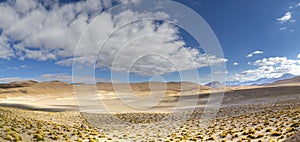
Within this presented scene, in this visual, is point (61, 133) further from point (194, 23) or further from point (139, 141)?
point (194, 23)

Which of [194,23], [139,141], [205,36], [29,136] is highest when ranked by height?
[194,23]

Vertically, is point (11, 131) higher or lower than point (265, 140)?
higher

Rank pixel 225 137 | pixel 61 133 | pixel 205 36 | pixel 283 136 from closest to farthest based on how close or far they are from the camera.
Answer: pixel 283 136 → pixel 225 137 → pixel 61 133 → pixel 205 36

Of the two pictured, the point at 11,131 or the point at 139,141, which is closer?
the point at 11,131

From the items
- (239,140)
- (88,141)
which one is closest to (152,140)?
(88,141)

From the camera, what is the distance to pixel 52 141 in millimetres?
13016

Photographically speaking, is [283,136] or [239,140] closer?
[283,136]

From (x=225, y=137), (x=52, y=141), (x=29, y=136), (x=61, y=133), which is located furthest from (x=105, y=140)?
(x=225, y=137)

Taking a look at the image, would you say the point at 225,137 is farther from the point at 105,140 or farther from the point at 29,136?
the point at 29,136

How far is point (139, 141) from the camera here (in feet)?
52.5

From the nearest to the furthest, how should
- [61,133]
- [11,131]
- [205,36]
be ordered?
[11,131]
[61,133]
[205,36]

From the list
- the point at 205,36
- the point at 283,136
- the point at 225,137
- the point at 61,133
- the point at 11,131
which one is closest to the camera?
the point at 283,136

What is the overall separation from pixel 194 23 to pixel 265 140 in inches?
380

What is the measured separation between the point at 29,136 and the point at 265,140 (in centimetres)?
1321
